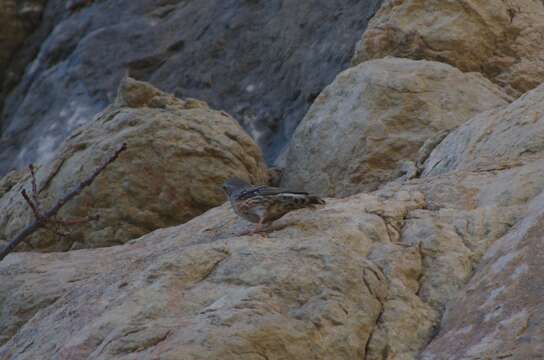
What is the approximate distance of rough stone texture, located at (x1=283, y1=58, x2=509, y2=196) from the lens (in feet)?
28.3

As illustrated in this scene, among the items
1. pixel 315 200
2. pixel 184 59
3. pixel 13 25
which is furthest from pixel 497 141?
pixel 13 25

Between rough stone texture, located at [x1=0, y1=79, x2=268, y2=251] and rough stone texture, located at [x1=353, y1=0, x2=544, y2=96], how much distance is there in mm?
1854

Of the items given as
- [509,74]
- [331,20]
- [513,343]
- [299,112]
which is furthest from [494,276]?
[331,20]

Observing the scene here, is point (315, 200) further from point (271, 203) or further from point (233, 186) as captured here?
point (233, 186)

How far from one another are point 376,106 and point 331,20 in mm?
3543

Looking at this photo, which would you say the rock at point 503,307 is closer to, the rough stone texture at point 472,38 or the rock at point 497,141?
the rock at point 497,141

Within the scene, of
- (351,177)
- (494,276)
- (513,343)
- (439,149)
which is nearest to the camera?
(513,343)

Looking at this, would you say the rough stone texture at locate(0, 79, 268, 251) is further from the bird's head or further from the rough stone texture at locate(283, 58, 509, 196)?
the bird's head

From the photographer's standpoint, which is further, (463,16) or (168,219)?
(463,16)

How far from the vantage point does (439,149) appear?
793 cm

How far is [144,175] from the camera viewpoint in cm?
901

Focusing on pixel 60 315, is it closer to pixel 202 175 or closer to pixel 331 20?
pixel 202 175

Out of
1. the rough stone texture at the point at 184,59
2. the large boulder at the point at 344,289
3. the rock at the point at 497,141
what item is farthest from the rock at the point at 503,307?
the rough stone texture at the point at 184,59

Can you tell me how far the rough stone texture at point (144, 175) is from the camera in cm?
889
